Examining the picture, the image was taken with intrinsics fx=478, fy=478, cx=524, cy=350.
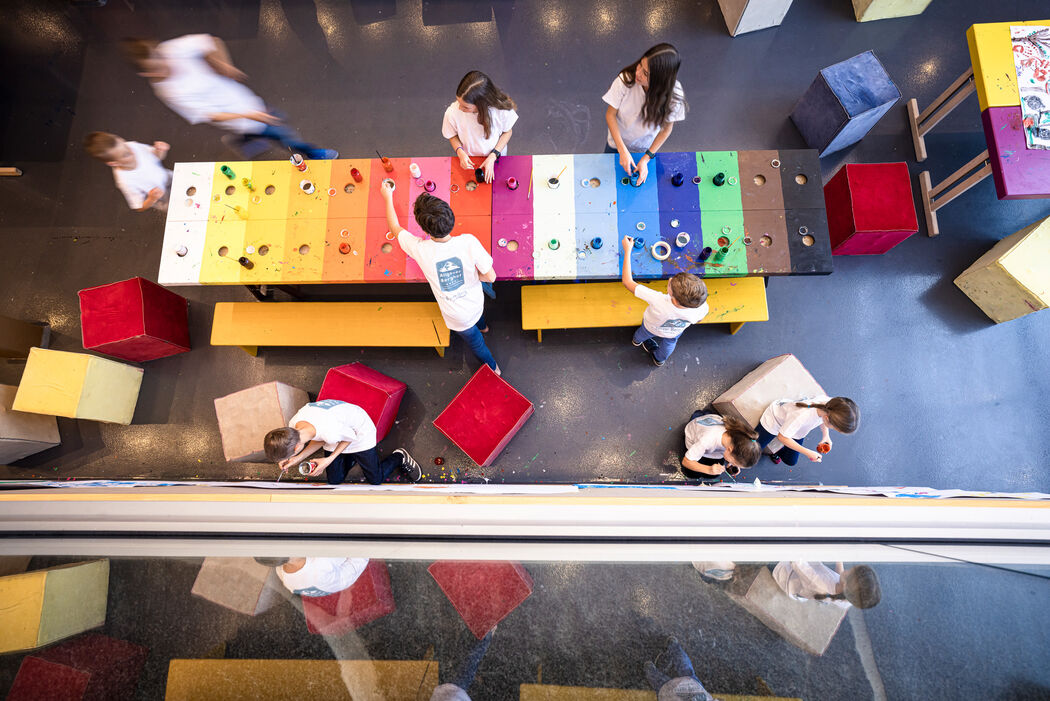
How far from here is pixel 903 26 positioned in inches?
186

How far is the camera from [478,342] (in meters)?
3.57

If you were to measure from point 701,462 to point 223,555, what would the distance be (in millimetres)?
3050

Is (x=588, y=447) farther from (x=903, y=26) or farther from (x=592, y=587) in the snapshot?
(x=903, y=26)

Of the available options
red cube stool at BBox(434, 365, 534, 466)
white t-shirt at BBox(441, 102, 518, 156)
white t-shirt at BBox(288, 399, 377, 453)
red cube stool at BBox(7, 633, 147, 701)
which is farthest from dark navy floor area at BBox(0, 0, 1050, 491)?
red cube stool at BBox(7, 633, 147, 701)

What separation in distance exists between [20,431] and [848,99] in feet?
23.4

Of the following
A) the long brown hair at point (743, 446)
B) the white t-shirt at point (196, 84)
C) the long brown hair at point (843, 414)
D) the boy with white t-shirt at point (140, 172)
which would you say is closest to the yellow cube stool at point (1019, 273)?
the long brown hair at point (843, 414)

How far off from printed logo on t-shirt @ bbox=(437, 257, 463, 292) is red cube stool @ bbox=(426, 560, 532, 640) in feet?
5.80

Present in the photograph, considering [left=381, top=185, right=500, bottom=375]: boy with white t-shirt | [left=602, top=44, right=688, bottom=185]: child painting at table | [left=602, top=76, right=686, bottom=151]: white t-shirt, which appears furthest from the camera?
[left=602, top=76, right=686, bottom=151]: white t-shirt

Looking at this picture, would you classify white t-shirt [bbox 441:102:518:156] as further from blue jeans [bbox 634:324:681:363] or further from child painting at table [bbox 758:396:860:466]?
child painting at table [bbox 758:396:860:466]

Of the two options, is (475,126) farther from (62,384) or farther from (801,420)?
(62,384)

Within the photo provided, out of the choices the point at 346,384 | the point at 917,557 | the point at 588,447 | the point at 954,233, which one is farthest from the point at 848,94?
the point at 346,384

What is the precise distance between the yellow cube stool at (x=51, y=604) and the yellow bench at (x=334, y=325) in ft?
7.48

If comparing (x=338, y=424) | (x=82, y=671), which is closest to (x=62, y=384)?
(x=338, y=424)

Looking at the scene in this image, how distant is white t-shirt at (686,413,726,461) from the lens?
10.2 ft
